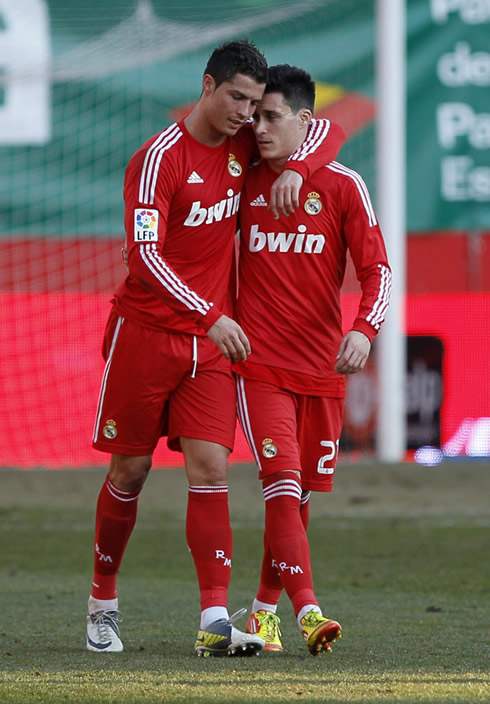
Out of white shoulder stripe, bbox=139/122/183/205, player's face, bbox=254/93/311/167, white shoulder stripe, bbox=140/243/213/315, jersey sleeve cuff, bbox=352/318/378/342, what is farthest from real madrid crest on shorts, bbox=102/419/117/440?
player's face, bbox=254/93/311/167

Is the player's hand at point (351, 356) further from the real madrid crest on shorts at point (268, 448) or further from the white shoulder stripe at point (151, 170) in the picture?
the white shoulder stripe at point (151, 170)

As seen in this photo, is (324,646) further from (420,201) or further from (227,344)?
(420,201)

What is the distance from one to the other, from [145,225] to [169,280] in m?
0.20

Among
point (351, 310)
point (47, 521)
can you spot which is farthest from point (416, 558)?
point (351, 310)

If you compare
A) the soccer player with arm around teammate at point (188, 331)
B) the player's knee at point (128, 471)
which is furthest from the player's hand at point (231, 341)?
the player's knee at point (128, 471)

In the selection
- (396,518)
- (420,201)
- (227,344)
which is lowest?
(396,518)

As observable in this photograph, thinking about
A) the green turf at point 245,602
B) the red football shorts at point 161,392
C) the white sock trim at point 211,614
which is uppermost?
the red football shorts at point 161,392

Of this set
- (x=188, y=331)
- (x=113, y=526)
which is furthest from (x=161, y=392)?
(x=113, y=526)

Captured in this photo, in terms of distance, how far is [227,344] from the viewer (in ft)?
14.0

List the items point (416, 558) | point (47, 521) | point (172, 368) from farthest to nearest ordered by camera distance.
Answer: point (47, 521)
point (416, 558)
point (172, 368)

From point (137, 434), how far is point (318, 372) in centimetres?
67

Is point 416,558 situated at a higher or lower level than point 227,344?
lower

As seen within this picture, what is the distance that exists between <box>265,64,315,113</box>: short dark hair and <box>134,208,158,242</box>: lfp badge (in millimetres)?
618

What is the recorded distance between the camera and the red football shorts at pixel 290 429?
4441mm
